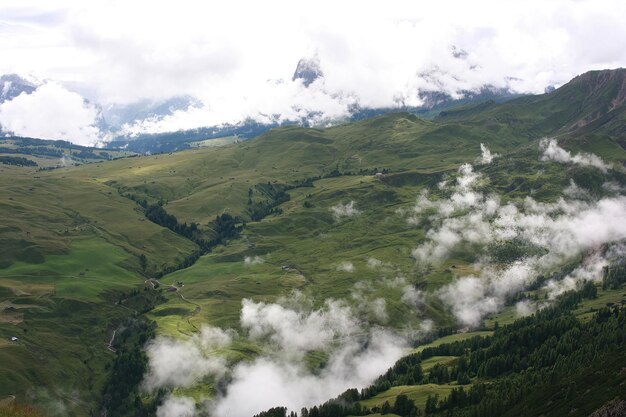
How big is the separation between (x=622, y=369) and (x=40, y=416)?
6736 inches

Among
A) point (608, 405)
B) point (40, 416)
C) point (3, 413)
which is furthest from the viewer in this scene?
point (608, 405)

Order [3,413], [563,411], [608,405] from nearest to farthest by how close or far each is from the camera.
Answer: [3,413] → [608,405] → [563,411]

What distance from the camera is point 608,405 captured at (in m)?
164

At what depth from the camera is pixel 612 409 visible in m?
160

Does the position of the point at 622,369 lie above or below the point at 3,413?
below

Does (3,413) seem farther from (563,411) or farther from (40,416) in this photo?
(563,411)

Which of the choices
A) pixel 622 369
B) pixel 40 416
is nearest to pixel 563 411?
pixel 622 369

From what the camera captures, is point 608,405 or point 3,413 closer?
point 3,413

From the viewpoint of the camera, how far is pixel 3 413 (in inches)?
4119

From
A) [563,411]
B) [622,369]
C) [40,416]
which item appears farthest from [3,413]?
[622,369]

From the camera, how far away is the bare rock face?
6183 inches

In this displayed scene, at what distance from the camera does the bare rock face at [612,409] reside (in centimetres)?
15704

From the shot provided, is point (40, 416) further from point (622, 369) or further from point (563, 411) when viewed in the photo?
point (622, 369)

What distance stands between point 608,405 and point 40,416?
140 m
